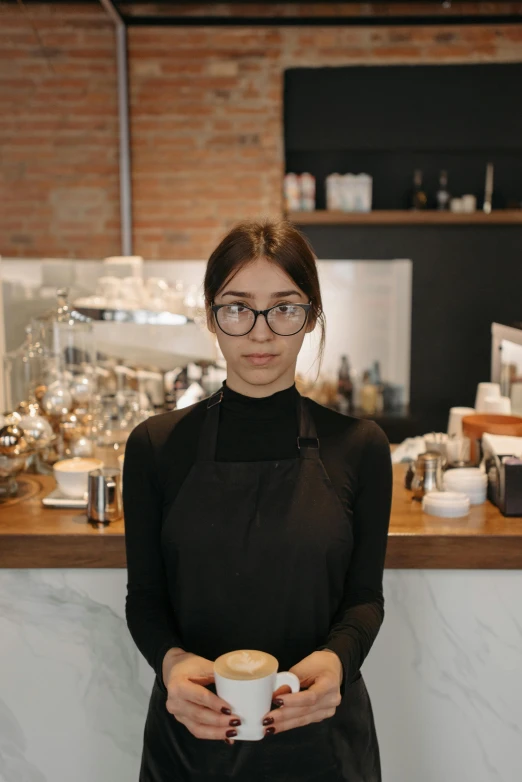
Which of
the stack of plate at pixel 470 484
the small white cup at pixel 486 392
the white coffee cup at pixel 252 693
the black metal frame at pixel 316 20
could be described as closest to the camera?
the white coffee cup at pixel 252 693

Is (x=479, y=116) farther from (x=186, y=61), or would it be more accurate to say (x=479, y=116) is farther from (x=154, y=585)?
(x=154, y=585)

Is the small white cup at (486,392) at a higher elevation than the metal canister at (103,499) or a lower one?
higher

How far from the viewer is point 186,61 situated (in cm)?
509

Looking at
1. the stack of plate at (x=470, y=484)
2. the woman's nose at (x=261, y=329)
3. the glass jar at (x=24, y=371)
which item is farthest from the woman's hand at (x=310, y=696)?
the glass jar at (x=24, y=371)

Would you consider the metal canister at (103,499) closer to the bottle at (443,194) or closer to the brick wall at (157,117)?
the brick wall at (157,117)

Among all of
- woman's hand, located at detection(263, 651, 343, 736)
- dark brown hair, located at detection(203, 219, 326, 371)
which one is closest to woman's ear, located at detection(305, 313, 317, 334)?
dark brown hair, located at detection(203, 219, 326, 371)

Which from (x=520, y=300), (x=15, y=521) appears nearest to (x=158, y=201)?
(x=520, y=300)

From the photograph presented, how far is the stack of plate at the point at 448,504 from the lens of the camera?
6.25ft

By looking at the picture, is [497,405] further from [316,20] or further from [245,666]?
[316,20]

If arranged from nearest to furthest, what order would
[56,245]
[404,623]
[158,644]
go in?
[158,644], [404,623], [56,245]

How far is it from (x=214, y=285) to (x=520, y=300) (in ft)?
14.1

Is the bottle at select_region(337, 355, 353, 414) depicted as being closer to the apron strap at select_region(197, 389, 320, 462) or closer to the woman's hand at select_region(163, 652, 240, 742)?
the apron strap at select_region(197, 389, 320, 462)

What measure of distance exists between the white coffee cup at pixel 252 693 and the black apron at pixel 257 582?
179 millimetres

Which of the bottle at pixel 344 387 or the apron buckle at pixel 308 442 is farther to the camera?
the bottle at pixel 344 387
